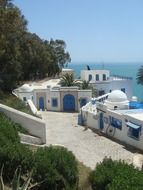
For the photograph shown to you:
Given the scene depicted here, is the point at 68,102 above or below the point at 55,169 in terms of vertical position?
below

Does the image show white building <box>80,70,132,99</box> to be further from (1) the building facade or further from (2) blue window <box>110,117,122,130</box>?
(2) blue window <box>110,117,122,130</box>

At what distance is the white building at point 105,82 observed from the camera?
154ft

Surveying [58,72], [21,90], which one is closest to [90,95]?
[21,90]

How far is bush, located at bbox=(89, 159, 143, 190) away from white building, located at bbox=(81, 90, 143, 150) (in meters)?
11.8

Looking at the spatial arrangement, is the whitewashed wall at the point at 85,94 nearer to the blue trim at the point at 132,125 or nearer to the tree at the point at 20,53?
the tree at the point at 20,53

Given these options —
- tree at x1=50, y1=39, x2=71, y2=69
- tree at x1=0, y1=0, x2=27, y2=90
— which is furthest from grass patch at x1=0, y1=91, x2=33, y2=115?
tree at x1=50, y1=39, x2=71, y2=69

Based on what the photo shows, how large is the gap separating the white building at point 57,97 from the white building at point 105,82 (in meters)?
5.89

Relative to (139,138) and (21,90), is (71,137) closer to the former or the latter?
(139,138)

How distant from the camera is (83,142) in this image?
84.0 ft

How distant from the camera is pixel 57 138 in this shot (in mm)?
26609

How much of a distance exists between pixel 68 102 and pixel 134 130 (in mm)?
16987

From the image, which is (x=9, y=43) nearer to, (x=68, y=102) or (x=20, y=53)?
(x=20, y=53)

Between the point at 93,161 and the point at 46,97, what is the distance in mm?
20716

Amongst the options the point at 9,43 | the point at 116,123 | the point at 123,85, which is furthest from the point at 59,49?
the point at 116,123
